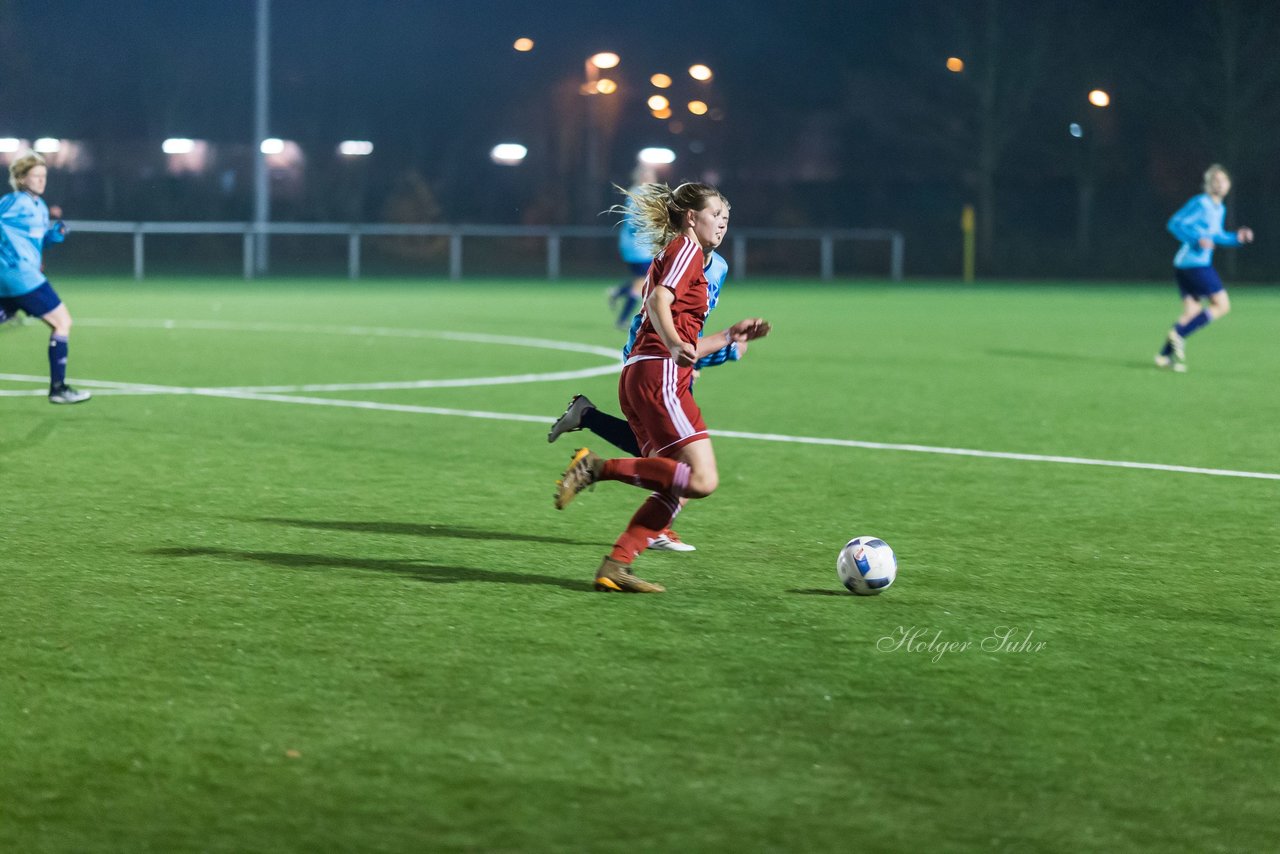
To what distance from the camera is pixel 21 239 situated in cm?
1283

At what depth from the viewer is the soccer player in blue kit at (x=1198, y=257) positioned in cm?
1720

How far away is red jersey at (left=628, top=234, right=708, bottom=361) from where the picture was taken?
666cm

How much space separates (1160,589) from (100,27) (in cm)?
5529

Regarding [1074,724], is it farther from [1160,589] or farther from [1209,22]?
[1209,22]

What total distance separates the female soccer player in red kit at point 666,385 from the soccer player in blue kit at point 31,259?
7174 mm

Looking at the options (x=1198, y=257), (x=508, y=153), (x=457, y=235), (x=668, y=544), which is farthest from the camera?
(x=508, y=153)

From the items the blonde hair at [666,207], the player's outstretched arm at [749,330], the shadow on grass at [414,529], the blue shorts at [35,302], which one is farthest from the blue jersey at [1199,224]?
the player's outstretched arm at [749,330]

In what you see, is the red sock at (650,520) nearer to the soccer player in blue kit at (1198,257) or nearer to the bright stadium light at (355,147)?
the soccer player in blue kit at (1198,257)

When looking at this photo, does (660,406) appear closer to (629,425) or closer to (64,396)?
(629,425)

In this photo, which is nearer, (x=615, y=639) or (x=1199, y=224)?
(x=615, y=639)

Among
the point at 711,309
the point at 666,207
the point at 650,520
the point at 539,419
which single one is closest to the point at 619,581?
the point at 650,520

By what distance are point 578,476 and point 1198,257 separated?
12521 mm

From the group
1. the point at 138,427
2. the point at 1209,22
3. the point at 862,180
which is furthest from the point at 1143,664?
the point at 862,180

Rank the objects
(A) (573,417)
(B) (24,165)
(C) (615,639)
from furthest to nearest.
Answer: (B) (24,165), (A) (573,417), (C) (615,639)
